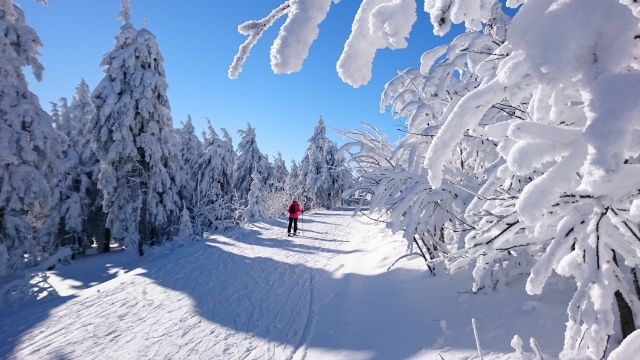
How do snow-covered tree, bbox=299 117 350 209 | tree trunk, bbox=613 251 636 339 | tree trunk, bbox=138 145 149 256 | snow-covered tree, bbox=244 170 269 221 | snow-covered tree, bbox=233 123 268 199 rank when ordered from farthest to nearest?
snow-covered tree, bbox=299 117 350 209 → snow-covered tree, bbox=233 123 268 199 → snow-covered tree, bbox=244 170 269 221 → tree trunk, bbox=138 145 149 256 → tree trunk, bbox=613 251 636 339

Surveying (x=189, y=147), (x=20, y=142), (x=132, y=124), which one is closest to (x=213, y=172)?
(x=189, y=147)

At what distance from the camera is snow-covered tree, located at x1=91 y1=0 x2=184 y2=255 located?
50.9 feet

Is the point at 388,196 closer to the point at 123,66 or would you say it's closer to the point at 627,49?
the point at 627,49

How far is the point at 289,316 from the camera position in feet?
17.0

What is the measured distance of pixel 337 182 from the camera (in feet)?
146

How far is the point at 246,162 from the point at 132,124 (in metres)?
18.2

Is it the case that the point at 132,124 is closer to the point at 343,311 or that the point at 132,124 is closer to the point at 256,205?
the point at 256,205

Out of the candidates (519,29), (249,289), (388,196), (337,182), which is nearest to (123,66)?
(249,289)

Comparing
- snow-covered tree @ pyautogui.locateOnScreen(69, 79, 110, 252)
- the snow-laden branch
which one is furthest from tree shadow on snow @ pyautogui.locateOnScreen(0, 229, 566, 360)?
snow-covered tree @ pyautogui.locateOnScreen(69, 79, 110, 252)

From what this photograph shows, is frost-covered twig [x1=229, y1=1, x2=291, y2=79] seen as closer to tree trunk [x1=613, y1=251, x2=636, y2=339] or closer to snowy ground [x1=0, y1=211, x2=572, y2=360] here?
tree trunk [x1=613, y1=251, x2=636, y2=339]

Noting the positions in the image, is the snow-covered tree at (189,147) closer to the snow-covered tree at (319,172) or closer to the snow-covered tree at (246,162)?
the snow-covered tree at (246,162)

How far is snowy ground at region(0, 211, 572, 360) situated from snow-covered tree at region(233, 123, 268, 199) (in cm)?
2552

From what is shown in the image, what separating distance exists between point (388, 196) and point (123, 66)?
1674cm

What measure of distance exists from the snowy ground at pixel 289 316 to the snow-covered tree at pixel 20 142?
23.1 ft
